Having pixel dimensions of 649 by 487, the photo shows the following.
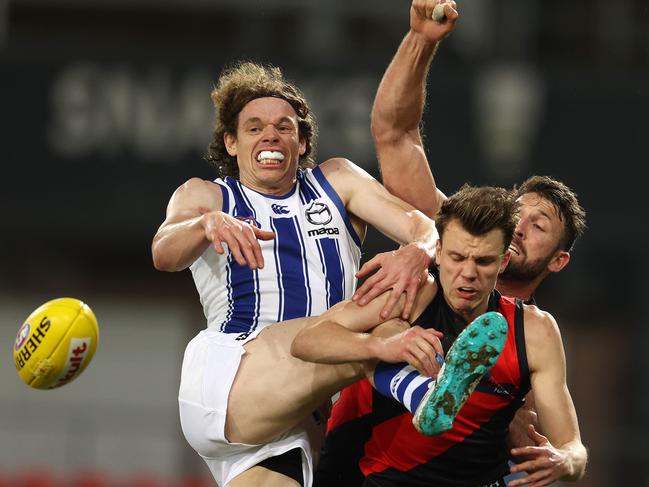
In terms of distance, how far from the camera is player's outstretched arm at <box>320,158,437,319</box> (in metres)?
5.30

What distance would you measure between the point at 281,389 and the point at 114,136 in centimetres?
820

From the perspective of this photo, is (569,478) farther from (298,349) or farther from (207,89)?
(207,89)

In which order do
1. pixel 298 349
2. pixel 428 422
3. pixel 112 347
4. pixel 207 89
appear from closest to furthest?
1. pixel 428 422
2. pixel 298 349
3. pixel 207 89
4. pixel 112 347

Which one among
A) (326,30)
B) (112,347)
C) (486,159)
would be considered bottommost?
(112,347)

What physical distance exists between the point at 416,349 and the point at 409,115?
1.58 m

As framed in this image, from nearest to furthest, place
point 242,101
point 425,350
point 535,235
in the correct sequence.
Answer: point 425,350 < point 242,101 < point 535,235

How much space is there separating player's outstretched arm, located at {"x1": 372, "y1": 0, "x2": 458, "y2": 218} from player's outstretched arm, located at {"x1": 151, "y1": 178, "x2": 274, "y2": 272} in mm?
792

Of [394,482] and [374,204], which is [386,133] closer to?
[374,204]

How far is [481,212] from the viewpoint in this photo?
5211 mm

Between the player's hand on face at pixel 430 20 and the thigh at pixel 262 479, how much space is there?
1.94 m

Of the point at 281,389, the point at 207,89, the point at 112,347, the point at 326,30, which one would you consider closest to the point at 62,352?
the point at 281,389

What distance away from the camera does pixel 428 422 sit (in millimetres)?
4820

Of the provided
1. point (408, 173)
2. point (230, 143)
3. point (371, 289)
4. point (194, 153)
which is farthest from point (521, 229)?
point (194, 153)

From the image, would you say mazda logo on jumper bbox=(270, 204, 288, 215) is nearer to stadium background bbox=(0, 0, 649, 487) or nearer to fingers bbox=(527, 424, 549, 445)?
fingers bbox=(527, 424, 549, 445)
